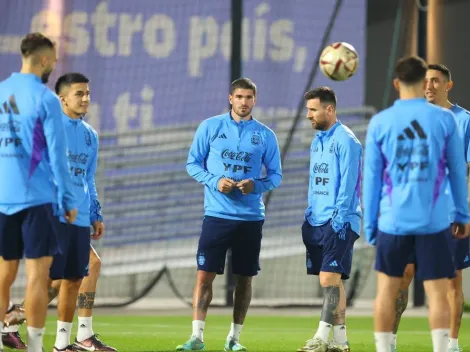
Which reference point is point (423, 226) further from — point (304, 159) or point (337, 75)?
point (304, 159)

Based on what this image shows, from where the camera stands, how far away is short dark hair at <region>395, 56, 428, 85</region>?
6148mm

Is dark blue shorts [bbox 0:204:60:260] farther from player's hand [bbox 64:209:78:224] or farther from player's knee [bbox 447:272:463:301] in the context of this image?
player's knee [bbox 447:272:463:301]

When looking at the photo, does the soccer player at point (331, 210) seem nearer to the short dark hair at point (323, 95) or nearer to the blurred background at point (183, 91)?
the short dark hair at point (323, 95)

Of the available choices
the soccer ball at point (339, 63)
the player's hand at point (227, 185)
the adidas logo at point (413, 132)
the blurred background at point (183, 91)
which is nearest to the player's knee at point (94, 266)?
the player's hand at point (227, 185)

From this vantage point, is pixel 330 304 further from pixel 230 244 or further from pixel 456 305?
pixel 230 244

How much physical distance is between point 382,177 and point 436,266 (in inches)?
22.6

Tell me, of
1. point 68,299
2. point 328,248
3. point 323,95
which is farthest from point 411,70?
point 68,299

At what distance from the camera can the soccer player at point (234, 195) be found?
8.63 metres

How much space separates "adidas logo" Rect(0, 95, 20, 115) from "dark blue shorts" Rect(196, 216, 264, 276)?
2582 mm

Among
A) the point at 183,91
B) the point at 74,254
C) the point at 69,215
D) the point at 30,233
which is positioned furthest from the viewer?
the point at 183,91

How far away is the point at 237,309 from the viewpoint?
862cm

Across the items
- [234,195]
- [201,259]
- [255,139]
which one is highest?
[255,139]

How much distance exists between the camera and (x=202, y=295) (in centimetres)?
856

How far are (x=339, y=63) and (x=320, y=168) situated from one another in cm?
134
